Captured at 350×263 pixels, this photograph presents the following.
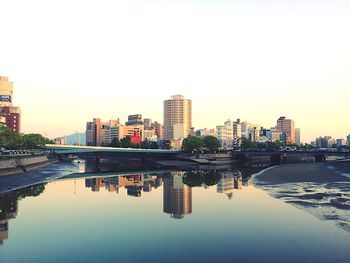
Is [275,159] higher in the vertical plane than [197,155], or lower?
lower

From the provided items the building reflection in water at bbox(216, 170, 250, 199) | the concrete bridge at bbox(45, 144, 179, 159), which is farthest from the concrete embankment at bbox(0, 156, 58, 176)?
the building reflection in water at bbox(216, 170, 250, 199)

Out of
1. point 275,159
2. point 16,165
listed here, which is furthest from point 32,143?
point 275,159

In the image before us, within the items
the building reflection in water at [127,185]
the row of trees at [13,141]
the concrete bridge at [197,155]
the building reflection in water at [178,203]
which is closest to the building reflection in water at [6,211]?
the building reflection in water at [178,203]

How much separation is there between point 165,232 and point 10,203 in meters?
24.8

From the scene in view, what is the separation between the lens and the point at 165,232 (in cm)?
2798

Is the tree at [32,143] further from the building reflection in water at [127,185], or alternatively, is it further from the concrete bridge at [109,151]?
the building reflection in water at [127,185]

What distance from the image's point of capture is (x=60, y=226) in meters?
30.2

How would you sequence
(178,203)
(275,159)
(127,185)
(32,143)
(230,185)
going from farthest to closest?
(275,159), (32,143), (127,185), (230,185), (178,203)

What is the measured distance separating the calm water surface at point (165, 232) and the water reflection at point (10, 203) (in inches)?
4.1

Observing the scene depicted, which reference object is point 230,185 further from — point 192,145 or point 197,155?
point 192,145

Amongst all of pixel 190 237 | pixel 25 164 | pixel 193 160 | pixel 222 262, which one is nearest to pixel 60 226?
pixel 190 237

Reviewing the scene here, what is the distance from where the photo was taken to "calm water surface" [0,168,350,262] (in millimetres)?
21766

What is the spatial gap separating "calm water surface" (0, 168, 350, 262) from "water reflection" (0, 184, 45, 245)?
103 mm

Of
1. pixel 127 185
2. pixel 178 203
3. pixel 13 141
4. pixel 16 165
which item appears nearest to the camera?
pixel 178 203
